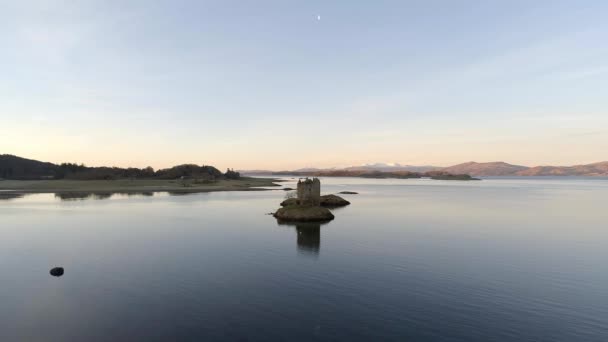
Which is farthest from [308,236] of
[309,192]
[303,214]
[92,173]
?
[92,173]

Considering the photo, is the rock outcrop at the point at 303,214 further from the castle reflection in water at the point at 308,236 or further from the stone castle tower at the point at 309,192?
the stone castle tower at the point at 309,192

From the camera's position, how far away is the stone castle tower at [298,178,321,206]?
161ft

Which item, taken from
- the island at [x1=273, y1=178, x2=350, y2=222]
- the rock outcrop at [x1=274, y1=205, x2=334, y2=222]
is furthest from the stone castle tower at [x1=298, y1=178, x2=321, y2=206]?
the rock outcrop at [x1=274, y1=205, x2=334, y2=222]

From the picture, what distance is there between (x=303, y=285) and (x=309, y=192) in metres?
31.3

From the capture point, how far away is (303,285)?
19.1 m

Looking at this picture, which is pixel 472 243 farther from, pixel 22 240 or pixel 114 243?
pixel 22 240

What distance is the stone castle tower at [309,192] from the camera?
49125 mm

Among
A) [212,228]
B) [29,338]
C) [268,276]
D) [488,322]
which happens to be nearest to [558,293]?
[488,322]

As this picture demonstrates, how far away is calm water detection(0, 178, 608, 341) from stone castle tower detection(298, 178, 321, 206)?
42.6 feet

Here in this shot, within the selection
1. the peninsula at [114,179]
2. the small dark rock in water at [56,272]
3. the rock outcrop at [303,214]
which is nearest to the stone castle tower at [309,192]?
the rock outcrop at [303,214]

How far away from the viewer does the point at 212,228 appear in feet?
131

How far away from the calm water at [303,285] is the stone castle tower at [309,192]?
42.6 feet

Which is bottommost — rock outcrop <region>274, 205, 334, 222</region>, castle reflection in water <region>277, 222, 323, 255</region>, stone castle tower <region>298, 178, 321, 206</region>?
castle reflection in water <region>277, 222, 323, 255</region>

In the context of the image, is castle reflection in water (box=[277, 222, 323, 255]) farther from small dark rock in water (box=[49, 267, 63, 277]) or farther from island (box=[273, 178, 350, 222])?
small dark rock in water (box=[49, 267, 63, 277])
